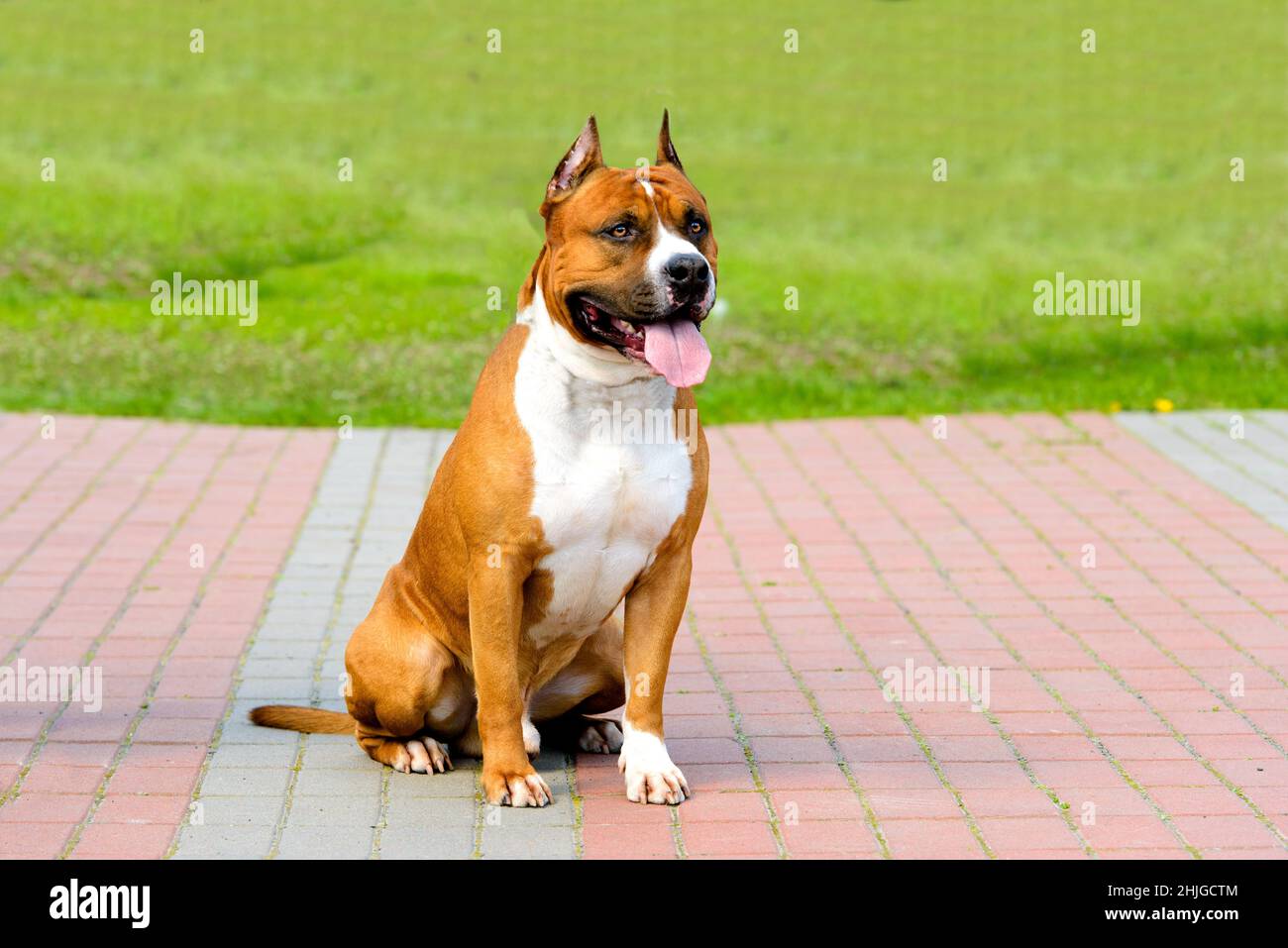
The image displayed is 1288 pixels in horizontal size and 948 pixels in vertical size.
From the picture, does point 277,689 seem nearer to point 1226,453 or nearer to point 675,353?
point 675,353

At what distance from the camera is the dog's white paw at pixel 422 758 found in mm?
4645

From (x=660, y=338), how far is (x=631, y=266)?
0.18 meters

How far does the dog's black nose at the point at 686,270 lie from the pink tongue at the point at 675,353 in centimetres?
11

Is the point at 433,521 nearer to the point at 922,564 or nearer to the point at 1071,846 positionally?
the point at 1071,846

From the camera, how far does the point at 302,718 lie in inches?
196

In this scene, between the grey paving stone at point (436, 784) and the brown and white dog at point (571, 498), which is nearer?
the brown and white dog at point (571, 498)

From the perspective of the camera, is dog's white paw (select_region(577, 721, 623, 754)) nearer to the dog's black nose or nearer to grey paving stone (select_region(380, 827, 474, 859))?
grey paving stone (select_region(380, 827, 474, 859))

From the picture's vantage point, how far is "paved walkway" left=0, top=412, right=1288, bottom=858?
431 centimetres

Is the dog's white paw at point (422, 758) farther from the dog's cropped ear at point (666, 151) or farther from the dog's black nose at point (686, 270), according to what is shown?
the dog's cropped ear at point (666, 151)

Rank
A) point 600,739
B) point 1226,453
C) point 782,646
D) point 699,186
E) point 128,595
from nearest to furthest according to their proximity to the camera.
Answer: point 600,739
point 782,646
point 128,595
point 1226,453
point 699,186

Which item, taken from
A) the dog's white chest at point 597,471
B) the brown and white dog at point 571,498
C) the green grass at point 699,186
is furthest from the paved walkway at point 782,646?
the green grass at point 699,186

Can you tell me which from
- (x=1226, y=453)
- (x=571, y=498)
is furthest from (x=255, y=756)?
(x=1226, y=453)

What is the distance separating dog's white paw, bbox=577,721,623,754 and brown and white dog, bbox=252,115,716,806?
0.26 metres

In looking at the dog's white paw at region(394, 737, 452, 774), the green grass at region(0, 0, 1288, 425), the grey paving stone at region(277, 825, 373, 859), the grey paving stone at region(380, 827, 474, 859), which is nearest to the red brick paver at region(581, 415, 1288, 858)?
the grey paving stone at region(380, 827, 474, 859)
